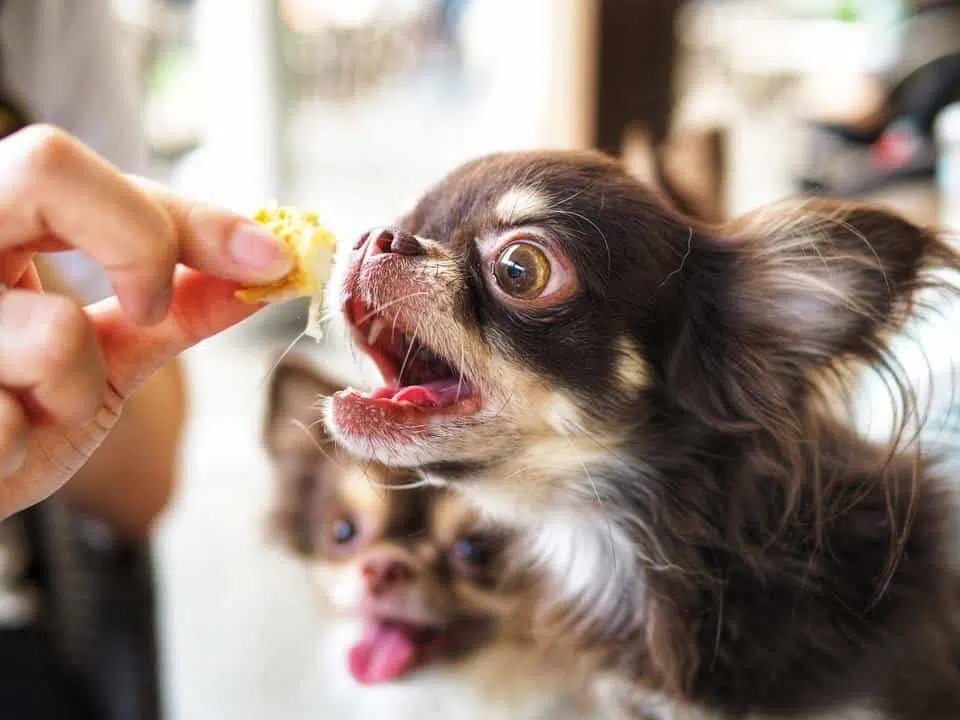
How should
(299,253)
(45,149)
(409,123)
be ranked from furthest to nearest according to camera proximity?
(409,123) < (299,253) < (45,149)

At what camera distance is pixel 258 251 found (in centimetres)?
57

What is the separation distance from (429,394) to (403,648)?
472mm

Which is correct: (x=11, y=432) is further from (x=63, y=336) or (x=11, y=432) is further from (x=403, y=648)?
(x=403, y=648)

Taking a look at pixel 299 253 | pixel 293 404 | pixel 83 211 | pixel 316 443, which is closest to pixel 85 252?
pixel 83 211

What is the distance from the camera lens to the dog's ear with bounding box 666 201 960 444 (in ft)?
2.36

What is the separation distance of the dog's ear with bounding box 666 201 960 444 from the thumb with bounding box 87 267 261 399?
36 cm

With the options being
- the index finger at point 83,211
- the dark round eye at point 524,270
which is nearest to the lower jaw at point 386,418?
the dark round eye at point 524,270

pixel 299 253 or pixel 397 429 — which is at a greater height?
pixel 299 253

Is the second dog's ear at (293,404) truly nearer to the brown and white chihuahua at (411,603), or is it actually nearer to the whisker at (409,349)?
the brown and white chihuahua at (411,603)

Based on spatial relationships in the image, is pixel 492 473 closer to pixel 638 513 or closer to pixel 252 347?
pixel 638 513

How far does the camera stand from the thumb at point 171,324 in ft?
2.04

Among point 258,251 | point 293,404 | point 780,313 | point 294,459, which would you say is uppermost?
point 258,251

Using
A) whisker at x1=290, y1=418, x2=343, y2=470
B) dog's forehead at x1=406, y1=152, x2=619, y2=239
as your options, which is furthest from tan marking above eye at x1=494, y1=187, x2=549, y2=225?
whisker at x1=290, y1=418, x2=343, y2=470

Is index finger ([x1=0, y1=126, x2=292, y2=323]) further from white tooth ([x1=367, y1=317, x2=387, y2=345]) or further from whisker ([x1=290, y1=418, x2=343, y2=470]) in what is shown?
whisker ([x1=290, y1=418, x2=343, y2=470])
